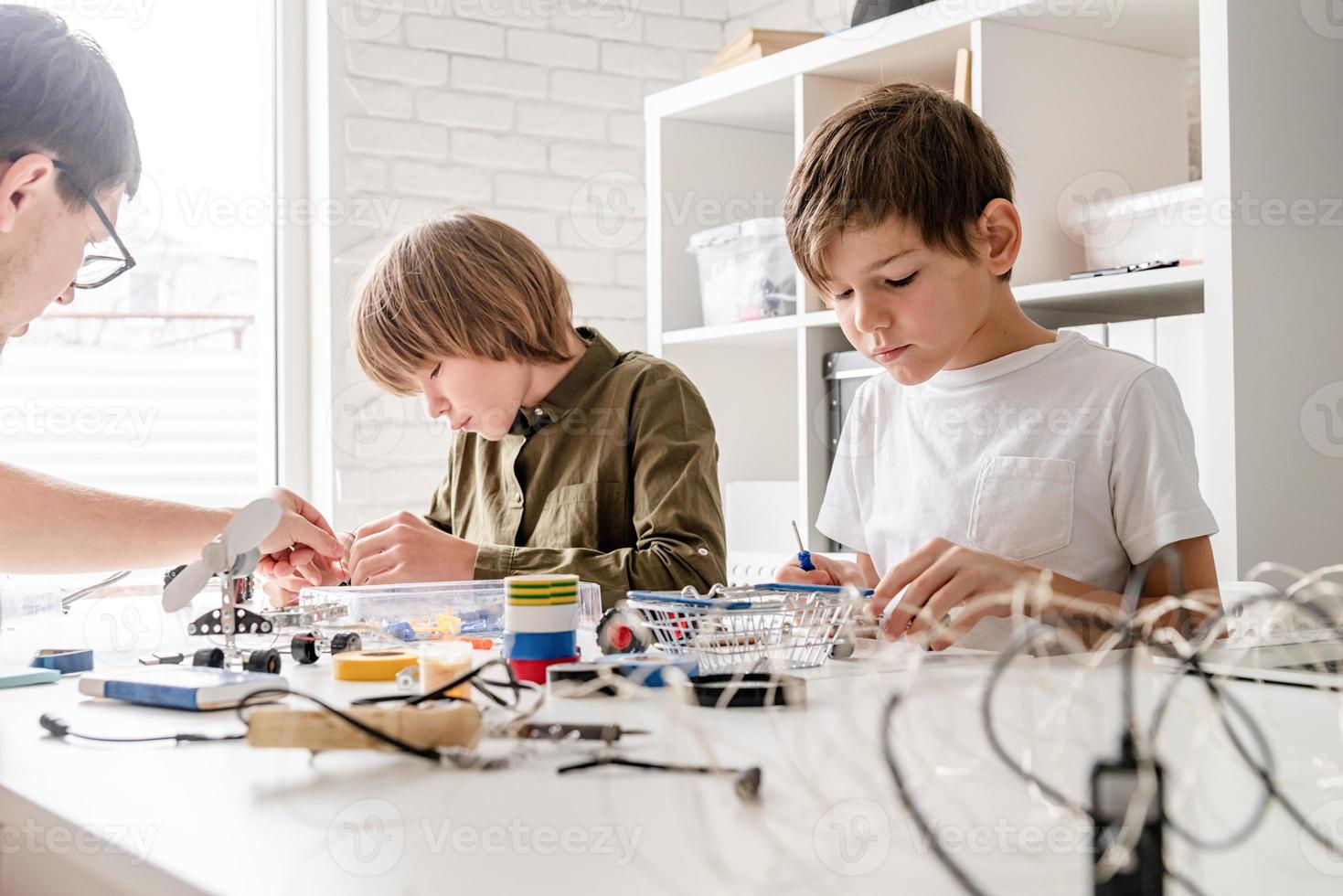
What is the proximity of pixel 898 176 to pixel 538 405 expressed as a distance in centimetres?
62

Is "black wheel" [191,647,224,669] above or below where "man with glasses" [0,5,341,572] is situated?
below

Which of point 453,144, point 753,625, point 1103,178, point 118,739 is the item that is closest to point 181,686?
point 118,739

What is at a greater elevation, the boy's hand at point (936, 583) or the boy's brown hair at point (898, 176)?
the boy's brown hair at point (898, 176)

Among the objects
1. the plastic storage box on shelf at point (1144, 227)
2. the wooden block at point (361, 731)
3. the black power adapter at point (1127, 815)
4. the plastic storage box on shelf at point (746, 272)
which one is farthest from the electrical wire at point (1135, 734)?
the plastic storage box on shelf at point (746, 272)

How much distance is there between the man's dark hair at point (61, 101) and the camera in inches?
47.9

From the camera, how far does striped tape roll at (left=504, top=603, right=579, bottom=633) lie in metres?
0.85

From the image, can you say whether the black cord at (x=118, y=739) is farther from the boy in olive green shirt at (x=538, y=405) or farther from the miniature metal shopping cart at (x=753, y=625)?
the boy in olive green shirt at (x=538, y=405)

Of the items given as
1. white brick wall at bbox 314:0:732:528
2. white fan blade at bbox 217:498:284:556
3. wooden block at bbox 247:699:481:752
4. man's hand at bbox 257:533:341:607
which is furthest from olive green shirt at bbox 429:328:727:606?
white brick wall at bbox 314:0:732:528

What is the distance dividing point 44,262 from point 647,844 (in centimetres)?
109

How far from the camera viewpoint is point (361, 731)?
2.03 ft

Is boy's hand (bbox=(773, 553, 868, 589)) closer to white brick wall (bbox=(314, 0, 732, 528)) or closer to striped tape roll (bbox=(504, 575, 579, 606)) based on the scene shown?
striped tape roll (bbox=(504, 575, 579, 606))

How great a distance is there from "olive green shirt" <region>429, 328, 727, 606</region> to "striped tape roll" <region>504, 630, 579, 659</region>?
0.51 m

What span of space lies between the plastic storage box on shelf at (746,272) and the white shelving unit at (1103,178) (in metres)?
0.05

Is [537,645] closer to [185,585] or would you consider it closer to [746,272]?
[185,585]
